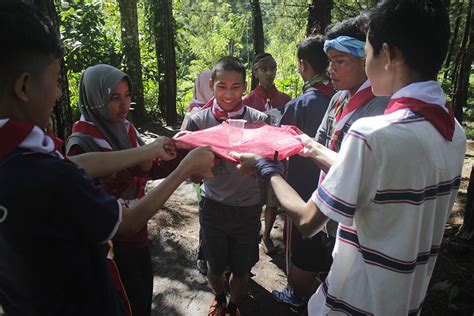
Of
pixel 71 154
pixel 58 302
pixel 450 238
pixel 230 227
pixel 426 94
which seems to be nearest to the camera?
pixel 58 302

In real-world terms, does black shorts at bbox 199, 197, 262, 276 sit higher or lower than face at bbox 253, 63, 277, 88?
lower

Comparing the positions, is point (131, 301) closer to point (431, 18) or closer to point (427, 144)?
point (427, 144)

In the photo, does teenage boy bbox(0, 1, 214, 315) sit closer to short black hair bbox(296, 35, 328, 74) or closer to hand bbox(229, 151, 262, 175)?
hand bbox(229, 151, 262, 175)

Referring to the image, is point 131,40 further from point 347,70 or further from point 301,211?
point 301,211

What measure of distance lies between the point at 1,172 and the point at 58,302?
19.1 inches

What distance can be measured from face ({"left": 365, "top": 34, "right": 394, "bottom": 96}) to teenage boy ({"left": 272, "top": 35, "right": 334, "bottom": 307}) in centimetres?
152

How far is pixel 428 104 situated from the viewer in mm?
1271

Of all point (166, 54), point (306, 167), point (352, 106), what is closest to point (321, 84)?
point (306, 167)

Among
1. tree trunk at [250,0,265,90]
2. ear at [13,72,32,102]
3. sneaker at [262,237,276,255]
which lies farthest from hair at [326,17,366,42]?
tree trunk at [250,0,265,90]

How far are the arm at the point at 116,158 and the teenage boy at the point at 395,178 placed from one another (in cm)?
108

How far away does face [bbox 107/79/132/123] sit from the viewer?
7.37ft

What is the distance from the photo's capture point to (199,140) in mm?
2293

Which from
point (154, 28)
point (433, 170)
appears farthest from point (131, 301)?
point (154, 28)

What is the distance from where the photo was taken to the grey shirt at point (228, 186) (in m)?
2.75
